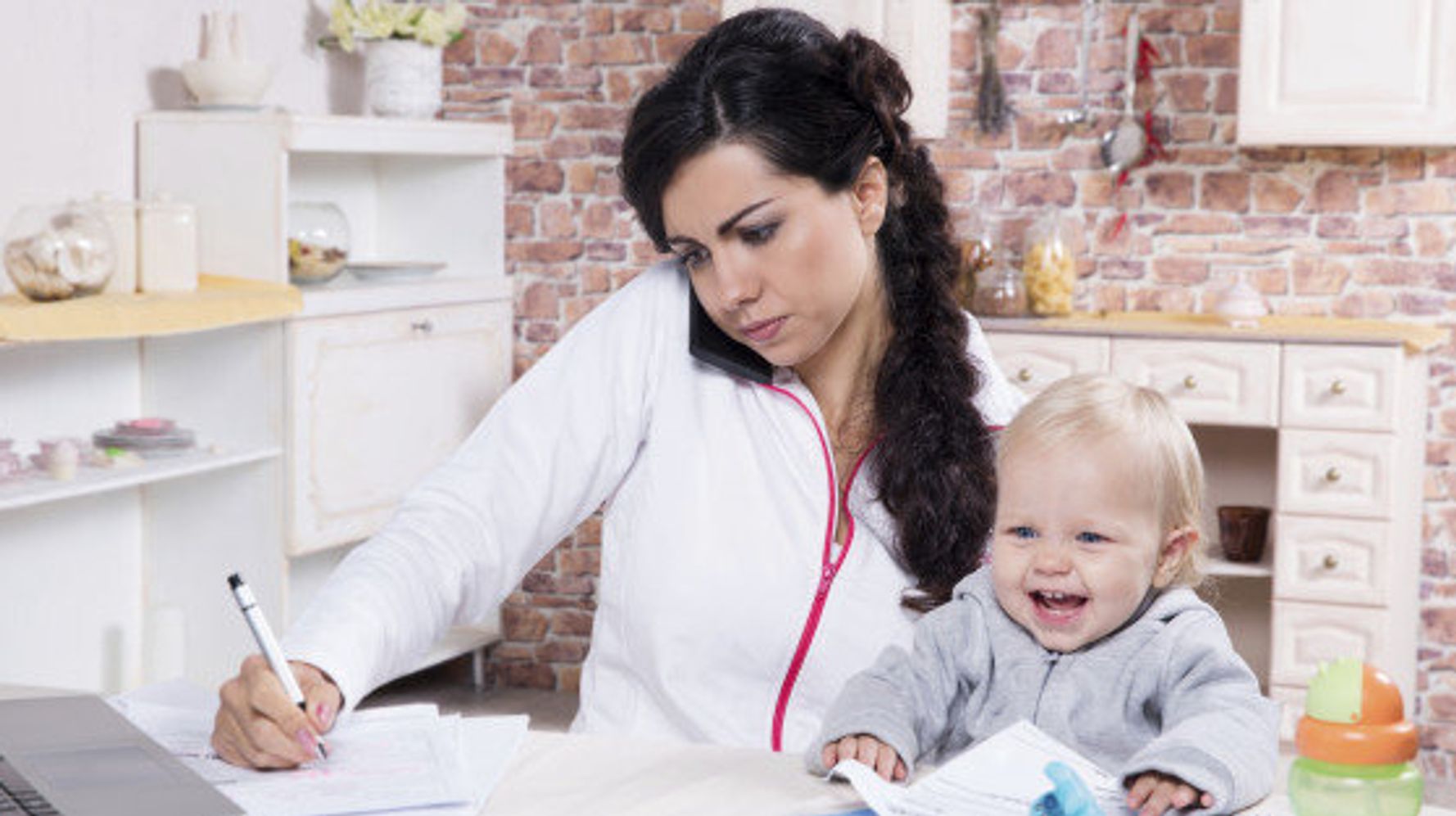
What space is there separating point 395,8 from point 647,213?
8.99ft

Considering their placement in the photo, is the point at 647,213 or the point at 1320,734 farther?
the point at 647,213

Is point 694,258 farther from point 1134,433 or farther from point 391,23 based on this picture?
point 391,23

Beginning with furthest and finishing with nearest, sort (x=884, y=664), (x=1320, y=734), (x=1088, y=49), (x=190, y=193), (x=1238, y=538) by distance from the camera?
(x=1088, y=49)
(x=1238, y=538)
(x=190, y=193)
(x=884, y=664)
(x=1320, y=734)

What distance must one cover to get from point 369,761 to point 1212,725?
0.65 metres

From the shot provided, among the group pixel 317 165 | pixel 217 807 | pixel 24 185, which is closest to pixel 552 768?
pixel 217 807

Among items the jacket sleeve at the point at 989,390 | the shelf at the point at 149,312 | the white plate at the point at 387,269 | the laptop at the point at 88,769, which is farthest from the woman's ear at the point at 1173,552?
the white plate at the point at 387,269

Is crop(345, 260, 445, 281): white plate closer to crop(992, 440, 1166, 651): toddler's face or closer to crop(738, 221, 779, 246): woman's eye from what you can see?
crop(738, 221, 779, 246): woman's eye

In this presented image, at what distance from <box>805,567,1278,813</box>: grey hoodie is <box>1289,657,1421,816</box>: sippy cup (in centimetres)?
13

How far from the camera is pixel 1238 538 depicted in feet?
14.4

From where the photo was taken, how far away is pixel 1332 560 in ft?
13.8

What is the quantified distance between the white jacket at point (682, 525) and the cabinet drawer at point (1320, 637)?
2.46m

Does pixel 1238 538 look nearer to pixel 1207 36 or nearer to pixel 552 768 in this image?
pixel 1207 36

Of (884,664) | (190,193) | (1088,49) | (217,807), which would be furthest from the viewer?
(1088,49)

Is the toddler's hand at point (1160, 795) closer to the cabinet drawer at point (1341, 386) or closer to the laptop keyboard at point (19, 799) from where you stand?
the laptop keyboard at point (19, 799)
